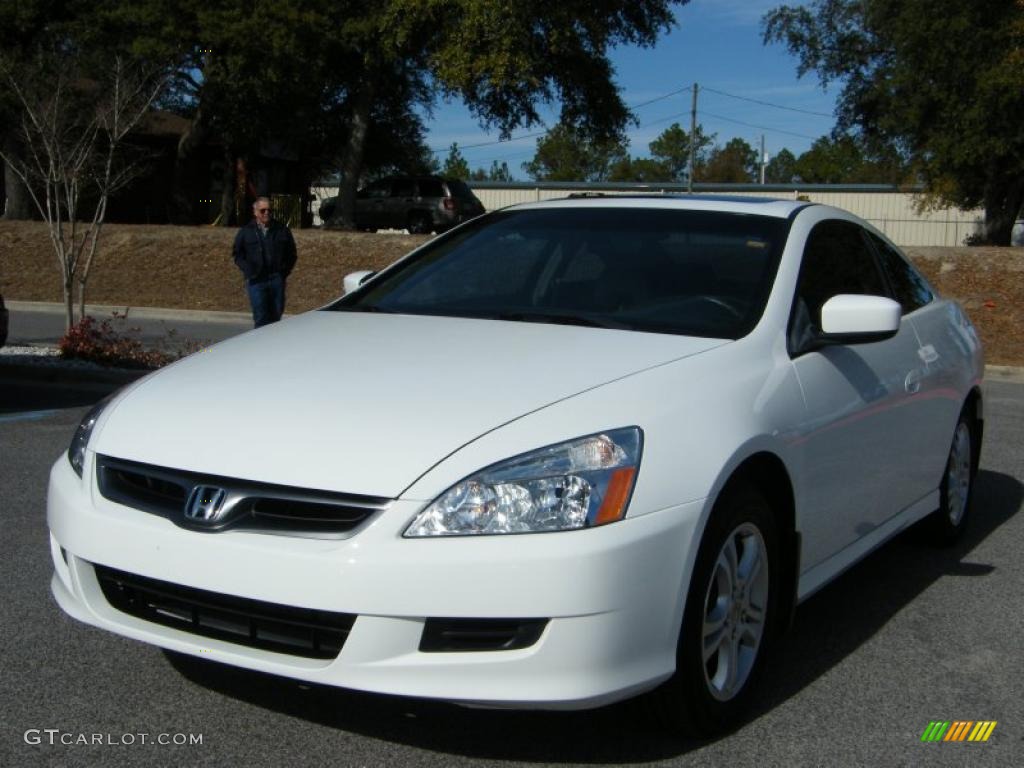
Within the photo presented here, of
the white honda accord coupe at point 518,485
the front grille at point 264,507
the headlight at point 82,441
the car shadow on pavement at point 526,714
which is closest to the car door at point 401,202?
the white honda accord coupe at point 518,485

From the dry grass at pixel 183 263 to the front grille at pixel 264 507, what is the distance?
55.9ft

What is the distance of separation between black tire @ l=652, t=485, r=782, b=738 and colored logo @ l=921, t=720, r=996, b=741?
53 cm

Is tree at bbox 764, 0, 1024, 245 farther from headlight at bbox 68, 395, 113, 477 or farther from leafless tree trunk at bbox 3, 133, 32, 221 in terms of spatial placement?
headlight at bbox 68, 395, 113, 477

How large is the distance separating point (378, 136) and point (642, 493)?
36868 mm

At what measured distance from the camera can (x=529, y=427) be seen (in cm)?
320

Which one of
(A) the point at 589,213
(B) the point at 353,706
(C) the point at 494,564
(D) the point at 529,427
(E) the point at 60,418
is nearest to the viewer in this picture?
(C) the point at 494,564

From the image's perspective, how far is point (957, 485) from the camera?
19.1 feet

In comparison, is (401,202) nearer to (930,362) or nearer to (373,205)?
(373,205)

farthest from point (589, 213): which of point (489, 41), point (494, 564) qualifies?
point (489, 41)

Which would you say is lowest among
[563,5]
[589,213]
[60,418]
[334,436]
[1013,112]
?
[60,418]

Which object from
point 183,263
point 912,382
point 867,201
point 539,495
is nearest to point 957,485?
point 912,382

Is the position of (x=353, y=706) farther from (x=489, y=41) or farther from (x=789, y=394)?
(x=489, y=41)

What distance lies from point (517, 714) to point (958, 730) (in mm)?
1323

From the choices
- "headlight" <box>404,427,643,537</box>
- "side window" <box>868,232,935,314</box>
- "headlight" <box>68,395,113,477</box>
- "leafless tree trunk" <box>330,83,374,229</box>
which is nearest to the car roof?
"side window" <box>868,232,935,314</box>
